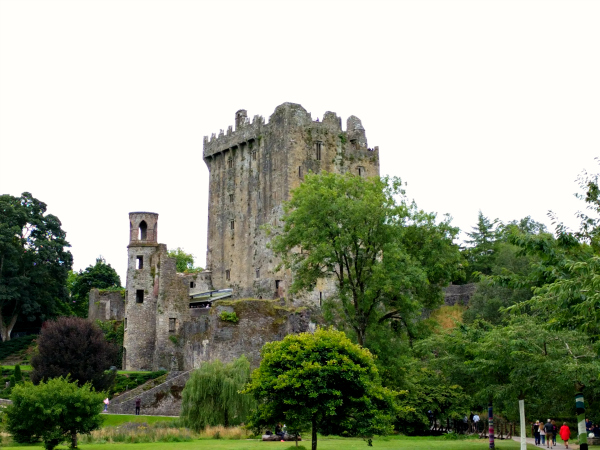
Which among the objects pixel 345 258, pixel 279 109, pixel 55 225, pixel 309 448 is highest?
pixel 279 109

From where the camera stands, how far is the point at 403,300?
41719mm

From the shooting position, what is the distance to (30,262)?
7300 centimetres

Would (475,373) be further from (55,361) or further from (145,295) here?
(145,295)

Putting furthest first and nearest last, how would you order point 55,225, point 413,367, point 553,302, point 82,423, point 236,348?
point 55,225 → point 236,348 → point 413,367 → point 82,423 → point 553,302

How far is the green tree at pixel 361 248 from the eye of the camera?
4144cm

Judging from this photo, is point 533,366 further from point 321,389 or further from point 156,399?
point 156,399

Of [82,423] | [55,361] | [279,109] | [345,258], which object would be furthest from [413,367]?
[279,109]

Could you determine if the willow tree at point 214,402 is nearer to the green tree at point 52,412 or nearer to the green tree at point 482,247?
the green tree at point 52,412

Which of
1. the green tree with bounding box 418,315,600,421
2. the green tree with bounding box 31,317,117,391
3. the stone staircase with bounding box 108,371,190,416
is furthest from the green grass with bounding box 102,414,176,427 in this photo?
the green tree with bounding box 418,315,600,421

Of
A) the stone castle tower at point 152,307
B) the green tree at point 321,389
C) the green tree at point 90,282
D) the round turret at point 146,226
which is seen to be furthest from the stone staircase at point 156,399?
the green tree at point 90,282

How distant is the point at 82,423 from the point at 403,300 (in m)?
18.7

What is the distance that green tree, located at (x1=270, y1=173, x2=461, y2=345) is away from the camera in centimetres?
4144

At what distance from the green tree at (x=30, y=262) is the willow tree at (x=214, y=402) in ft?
122

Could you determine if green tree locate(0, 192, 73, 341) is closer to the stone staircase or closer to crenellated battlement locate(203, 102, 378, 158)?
crenellated battlement locate(203, 102, 378, 158)
